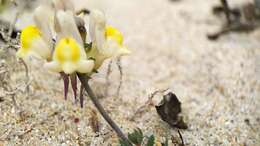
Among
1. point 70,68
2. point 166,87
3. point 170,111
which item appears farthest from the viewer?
point 166,87

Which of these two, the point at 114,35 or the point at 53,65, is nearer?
the point at 53,65

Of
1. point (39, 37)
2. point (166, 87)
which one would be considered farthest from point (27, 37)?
point (166, 87)

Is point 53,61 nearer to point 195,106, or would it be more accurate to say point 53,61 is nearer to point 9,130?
point 9,130

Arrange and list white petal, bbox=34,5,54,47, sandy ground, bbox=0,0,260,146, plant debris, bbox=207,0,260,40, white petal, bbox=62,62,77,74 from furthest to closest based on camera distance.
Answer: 1. plant debris, bbox=207,0,260,40
2. sandy ground, bbox=0,0,260,146
3. white petal, bbox=34,5,54,47
4. white petal, bbox=62,62,77,74

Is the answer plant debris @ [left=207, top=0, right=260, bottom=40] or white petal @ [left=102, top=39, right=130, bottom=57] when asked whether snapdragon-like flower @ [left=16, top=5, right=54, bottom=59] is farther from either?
plant debris @ [left=207, top=0, right=260, bottom=40]

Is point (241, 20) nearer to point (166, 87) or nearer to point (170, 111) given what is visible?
point (166, 87)

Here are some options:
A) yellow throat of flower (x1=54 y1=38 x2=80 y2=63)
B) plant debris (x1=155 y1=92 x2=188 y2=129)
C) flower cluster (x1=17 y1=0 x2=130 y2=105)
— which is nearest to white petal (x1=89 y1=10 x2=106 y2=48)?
flower cluster (x1=17 y1=0 x2=130 y2=105)

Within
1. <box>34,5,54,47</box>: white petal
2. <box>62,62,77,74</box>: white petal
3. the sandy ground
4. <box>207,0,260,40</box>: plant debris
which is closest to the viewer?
<box>62,62,77,74</box>: white petal
